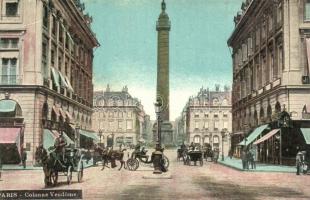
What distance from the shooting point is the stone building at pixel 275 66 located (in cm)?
2942

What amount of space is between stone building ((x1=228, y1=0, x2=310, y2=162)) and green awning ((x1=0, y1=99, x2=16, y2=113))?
14.7m

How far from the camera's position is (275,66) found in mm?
32688

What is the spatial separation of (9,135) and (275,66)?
16.5 metres

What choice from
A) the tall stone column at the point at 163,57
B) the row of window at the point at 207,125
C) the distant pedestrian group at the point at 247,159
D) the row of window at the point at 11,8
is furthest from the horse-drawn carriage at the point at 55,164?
the row of window at the point at 207,125

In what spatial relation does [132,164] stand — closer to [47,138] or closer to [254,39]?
[47,138]

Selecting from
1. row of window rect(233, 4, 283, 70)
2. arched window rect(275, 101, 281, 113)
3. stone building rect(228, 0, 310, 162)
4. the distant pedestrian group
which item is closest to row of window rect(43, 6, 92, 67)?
row of window rect(233, 4, 283, 70)

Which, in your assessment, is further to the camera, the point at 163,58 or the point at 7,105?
the point at 163,58

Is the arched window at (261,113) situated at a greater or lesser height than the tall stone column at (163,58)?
lesser

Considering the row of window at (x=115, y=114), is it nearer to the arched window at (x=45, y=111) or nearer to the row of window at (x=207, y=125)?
the row of window at (x=207, y=125)

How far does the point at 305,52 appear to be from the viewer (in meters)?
29.5

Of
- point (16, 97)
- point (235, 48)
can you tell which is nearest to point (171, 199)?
point (16, 97)

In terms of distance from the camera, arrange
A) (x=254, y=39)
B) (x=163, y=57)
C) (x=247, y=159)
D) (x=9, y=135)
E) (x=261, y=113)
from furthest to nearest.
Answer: (x=163, y=57)
(x=254, y=39)
(x=261, y=113)
(x=247, y=159)
(x=9, y=135)

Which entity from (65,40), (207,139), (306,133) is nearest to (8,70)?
(65,40)

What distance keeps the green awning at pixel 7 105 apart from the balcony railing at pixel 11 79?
101 cm
